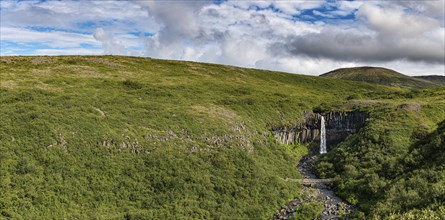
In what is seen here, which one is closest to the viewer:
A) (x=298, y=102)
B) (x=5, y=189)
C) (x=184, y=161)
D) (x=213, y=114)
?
(x=5, y=189)

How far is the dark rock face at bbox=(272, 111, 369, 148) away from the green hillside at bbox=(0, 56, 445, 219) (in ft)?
7.80

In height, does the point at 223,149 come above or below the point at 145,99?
below

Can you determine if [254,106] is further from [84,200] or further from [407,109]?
[84,200]

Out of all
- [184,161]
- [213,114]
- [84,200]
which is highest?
[213,114]

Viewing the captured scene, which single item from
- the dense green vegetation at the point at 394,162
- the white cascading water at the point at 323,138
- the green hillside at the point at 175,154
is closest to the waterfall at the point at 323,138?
the white cascading water at the point at 323,138

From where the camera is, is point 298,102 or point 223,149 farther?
point 298,102

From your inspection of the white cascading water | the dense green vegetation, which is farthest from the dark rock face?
the dense green vegetation

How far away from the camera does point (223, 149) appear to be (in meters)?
55.2

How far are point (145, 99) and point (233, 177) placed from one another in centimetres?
3182

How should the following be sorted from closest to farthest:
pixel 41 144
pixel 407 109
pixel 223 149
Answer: pixel 41 144, pixel 223 149, pixel 407 109

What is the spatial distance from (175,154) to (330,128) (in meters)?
41.9

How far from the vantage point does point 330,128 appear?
78500 mm

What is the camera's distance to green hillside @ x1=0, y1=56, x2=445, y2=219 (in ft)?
128

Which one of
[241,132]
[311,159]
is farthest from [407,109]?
[241,132]
